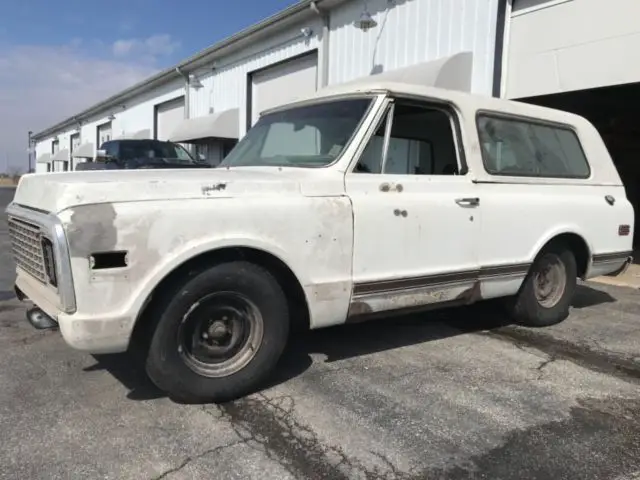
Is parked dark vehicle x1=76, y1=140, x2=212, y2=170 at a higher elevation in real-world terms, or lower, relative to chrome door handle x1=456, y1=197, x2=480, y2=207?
higher

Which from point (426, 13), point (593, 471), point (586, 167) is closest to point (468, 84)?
point (426, 13)

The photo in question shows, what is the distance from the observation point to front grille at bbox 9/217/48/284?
316cm

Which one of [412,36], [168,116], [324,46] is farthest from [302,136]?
[168,116]

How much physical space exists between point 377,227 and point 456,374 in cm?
118

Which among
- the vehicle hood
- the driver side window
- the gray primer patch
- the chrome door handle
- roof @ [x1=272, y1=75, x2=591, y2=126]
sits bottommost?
the gray primer patch

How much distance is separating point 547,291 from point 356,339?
1955 millimetres

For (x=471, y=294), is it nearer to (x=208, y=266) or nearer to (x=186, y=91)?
(x=208, y=266)

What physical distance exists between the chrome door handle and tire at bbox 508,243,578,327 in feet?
3.44

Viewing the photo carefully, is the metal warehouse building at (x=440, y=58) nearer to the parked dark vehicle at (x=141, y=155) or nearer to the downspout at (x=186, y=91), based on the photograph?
the downspout at (x=186, y=91)

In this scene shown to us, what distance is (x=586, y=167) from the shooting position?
535 cm

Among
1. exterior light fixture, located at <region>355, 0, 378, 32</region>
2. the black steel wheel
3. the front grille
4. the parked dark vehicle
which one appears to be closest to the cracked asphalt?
the black steel wheel

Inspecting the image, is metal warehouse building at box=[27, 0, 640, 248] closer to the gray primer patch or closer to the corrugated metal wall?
the corrugated metal wall

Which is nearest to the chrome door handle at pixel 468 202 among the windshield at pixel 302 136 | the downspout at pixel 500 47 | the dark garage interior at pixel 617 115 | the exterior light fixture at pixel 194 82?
the windshield at pixel 302 136

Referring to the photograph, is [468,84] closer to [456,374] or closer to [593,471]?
[456,374]
